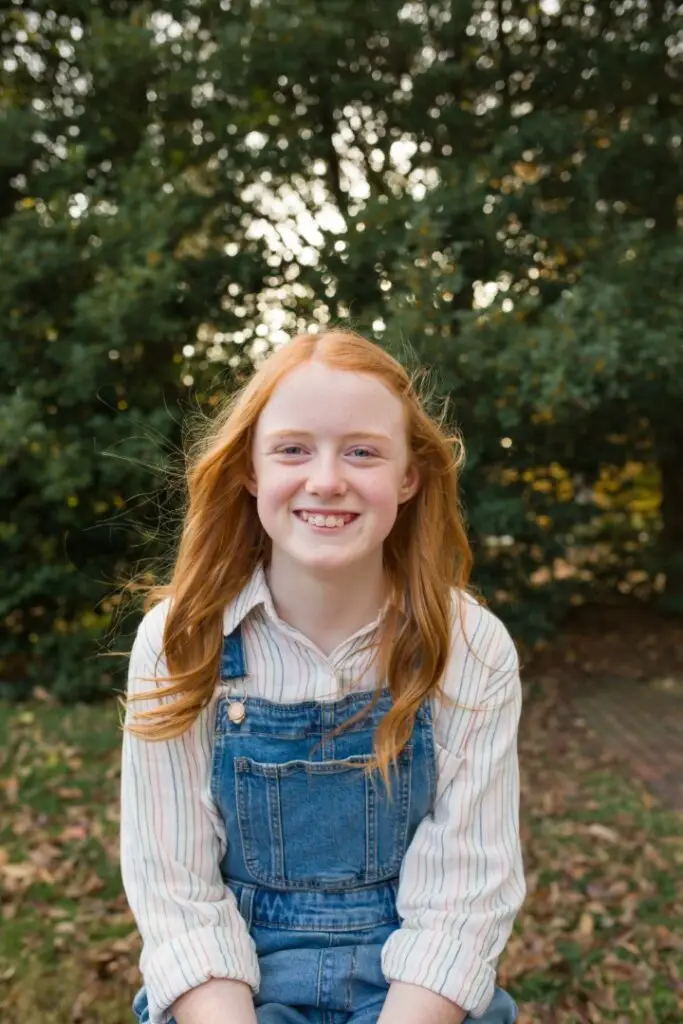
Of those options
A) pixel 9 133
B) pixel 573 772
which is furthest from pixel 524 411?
pixel 9 133

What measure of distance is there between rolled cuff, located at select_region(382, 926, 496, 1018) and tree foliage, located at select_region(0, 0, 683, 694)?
3586mm

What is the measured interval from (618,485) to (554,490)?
3.88ft

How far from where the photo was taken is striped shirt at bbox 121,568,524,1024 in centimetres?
182

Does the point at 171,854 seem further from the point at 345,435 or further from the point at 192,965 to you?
the point at 345,435

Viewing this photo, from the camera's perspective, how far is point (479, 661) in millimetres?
1979

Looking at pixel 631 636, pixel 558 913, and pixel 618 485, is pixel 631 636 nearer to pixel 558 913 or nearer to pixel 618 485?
pixel 618 485

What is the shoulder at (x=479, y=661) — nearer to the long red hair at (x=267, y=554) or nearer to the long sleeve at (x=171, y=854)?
the long red hair at (x=267, y=554)

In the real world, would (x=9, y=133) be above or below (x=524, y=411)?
above

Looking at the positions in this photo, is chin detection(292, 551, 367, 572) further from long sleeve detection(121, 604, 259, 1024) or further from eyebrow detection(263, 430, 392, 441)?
long sleeve detection(121, 604, 259, 1024)

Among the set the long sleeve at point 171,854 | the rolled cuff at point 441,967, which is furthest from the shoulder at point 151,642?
the rolled cuff at point 441,967

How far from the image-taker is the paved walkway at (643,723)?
505cm

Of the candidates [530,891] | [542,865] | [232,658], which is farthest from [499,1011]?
[542,865]

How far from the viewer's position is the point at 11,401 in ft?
17.1

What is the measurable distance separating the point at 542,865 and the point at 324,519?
267 centimetres
